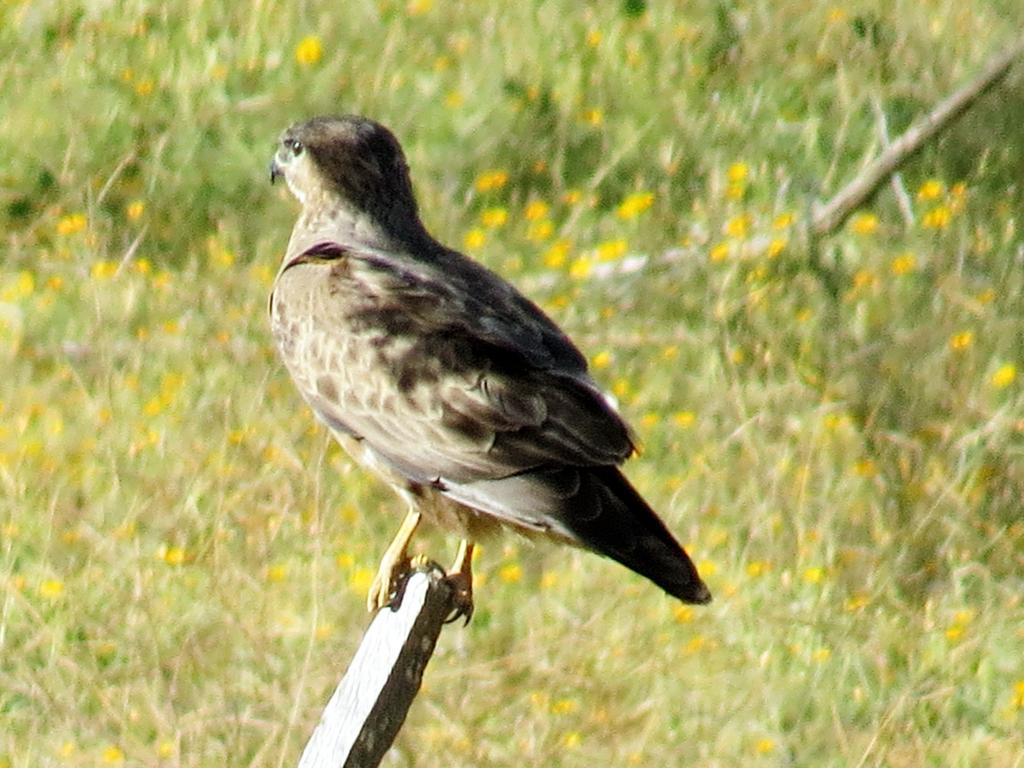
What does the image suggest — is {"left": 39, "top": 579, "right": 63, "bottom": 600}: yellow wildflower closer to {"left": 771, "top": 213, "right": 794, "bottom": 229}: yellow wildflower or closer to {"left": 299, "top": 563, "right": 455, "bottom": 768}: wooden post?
{"left": 299, "top": 563, "right": 455, "bottom": 768}: wooden post

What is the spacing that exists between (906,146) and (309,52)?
9.06 ft

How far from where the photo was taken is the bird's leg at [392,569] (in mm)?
4805

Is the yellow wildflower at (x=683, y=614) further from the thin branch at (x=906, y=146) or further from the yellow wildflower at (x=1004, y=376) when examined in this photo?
the thin branch at (x=906, y=146)

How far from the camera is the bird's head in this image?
5281mm

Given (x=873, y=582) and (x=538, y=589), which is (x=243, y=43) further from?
(x=873, y=582)

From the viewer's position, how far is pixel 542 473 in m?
4.38

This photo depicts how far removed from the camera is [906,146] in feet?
23.7

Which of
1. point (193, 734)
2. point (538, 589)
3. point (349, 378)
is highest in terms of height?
point (349, 378)

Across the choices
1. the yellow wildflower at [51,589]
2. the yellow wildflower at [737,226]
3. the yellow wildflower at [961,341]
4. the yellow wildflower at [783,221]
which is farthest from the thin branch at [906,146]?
the yellow wildflower at [51,589]

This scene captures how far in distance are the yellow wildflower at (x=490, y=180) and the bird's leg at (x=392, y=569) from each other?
3.38 m

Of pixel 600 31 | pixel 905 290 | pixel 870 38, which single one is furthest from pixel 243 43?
pixel 905 290

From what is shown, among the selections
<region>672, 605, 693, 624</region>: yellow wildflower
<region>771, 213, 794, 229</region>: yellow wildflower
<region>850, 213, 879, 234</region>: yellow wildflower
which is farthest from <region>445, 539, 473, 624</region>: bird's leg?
<region>850, 213, 879, 234</region>: yellow wildflower

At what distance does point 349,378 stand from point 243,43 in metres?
4.47

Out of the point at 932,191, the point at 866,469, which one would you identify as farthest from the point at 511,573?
the point at 932,191
